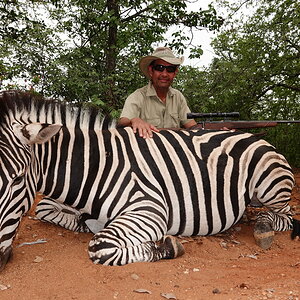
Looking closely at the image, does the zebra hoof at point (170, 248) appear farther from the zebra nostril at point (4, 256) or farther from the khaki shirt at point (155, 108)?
the khaki shirt at point (155, 108)

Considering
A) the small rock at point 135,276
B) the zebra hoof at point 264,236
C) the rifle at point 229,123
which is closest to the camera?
the small rock at point 135,276

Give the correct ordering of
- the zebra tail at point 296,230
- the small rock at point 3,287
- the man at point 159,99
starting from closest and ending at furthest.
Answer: the small rock at point 3,287 < the zebra tail at point 296,230 < the man at point 159,99

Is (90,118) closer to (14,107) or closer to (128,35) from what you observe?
(14,107)

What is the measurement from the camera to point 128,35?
274 inches

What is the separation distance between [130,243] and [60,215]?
1.29 m

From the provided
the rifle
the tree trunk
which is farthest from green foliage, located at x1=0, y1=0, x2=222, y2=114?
the rifle

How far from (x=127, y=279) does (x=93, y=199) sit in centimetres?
88

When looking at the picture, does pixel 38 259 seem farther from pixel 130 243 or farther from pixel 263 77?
pixel 263 77

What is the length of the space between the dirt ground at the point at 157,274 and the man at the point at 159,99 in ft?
6.32

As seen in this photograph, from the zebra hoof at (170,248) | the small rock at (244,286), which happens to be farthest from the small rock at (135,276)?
the small rock at (244,286)

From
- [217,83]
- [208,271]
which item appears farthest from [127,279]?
[217,83]

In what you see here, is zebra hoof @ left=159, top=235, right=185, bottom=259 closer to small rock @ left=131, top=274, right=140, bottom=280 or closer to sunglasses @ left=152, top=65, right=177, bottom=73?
small rock @ left=131, top=274, right=140, bottom=280

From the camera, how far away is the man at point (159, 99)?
15.8 ft

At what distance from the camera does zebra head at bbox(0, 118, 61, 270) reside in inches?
99.9
